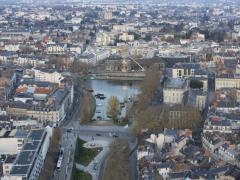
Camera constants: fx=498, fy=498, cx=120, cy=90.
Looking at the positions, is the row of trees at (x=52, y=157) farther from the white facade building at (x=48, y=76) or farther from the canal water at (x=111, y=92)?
the white facade building at (x=48, y=76)

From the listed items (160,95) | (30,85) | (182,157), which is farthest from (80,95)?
(182,157)

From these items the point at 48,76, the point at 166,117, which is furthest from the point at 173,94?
the point at 48,76

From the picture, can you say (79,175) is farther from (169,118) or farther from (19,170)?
(169,118)

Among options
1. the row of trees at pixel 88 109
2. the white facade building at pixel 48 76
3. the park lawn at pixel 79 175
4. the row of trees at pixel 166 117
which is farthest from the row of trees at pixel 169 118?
the white facade building at pixel 48 76

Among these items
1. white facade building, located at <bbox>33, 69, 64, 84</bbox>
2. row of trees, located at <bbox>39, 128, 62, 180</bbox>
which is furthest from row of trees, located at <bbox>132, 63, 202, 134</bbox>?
white facade building, located at <bbox>33, 69, 64, 84</bbox>

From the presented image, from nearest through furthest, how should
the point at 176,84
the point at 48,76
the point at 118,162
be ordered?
the point at 118,162, the point at 176,84, the point at 48,76

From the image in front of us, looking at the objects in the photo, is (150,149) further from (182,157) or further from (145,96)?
(145,96)

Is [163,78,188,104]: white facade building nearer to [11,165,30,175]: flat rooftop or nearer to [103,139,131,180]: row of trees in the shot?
[103,139,131,180]: row of trees
